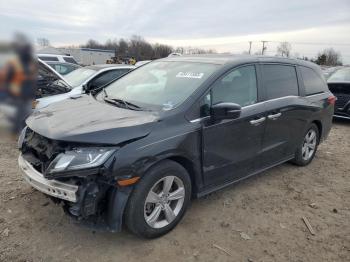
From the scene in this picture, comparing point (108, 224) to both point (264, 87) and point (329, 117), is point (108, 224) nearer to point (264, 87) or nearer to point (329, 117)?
point (264, 87)

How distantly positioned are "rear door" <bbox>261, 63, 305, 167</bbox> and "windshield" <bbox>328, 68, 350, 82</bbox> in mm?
5306

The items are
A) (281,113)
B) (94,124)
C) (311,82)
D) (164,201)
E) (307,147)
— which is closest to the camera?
(94,124)

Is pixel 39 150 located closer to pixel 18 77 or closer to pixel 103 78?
pixel 18 77

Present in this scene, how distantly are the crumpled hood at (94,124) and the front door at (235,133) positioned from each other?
0.73m

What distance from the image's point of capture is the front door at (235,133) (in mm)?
3379

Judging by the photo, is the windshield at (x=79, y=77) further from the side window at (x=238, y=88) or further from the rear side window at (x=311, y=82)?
the rear side window at (x=311, y=82)

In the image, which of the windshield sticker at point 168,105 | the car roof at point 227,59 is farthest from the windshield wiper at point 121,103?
the car roof at point 227,59

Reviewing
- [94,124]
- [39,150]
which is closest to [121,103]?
[94,124]

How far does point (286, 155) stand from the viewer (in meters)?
4.61

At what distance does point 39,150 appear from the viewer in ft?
9.29

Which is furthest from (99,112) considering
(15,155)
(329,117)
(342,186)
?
(329,117)

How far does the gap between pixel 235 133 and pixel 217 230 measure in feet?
3.46

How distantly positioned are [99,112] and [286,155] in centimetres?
279

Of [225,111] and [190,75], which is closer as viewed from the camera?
[225,111]
